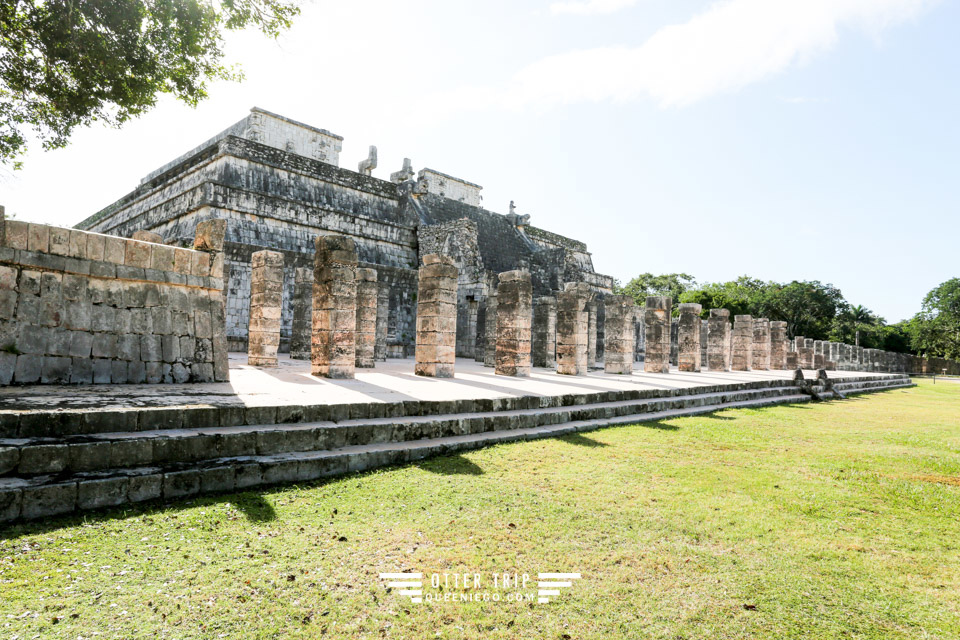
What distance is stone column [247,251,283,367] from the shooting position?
11.0 meters

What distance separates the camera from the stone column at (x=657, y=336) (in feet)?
55.3

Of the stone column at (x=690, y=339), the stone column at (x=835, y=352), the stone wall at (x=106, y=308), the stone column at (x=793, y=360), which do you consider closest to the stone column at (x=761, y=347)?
the stone column at (x=793, y=360)

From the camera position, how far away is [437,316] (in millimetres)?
10891

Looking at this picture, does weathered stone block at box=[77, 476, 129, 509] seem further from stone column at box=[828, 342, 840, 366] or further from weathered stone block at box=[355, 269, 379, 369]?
stone column at box=[828, 342, 840, 366]

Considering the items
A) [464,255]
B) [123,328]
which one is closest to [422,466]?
[123,328]

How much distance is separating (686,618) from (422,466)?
2.87m

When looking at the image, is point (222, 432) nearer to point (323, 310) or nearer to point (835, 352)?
point (323, 310)

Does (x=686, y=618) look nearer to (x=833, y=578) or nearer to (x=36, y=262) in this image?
(x=833, y=578)

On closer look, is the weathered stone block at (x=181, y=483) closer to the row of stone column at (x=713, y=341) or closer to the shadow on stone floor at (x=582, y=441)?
the shadow on stone floor at (x=582, y=441)

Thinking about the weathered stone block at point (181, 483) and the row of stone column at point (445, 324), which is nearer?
the weathered stone block at point (181, 483)

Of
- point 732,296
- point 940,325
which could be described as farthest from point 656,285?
point 940,325

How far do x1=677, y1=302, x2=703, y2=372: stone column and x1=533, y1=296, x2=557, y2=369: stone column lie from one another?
487 centimetres

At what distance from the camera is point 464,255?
19.0m

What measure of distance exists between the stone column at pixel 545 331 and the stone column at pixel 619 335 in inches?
68.8
